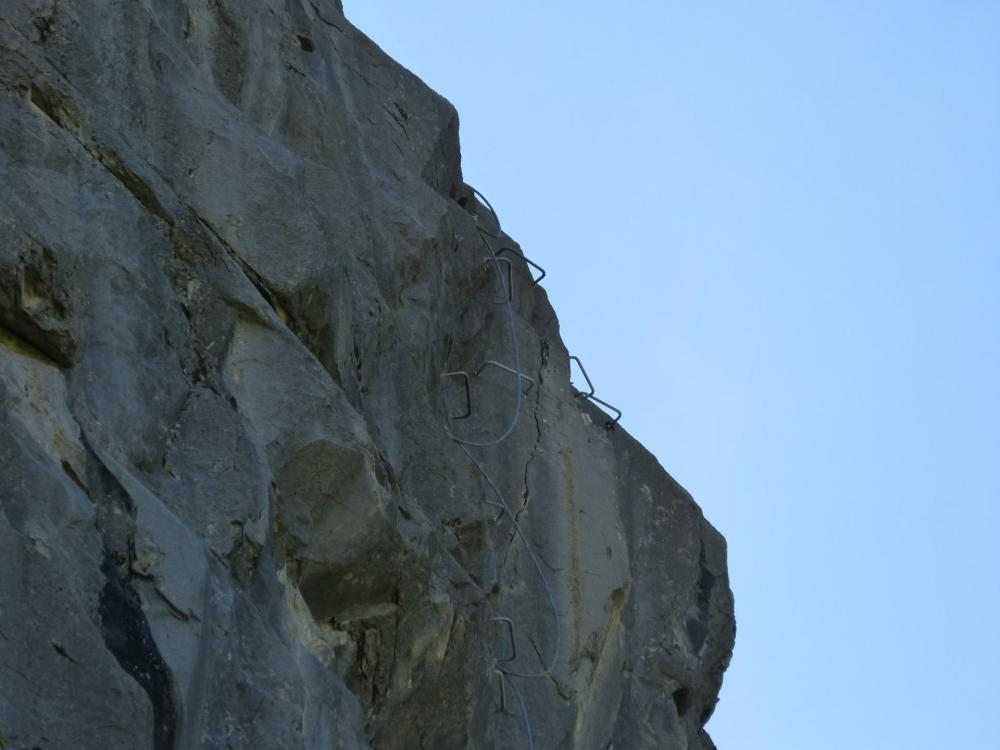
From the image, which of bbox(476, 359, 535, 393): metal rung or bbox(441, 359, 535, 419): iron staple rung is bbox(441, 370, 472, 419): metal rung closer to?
bbox(441, 359, 535, 419): iron staple rung

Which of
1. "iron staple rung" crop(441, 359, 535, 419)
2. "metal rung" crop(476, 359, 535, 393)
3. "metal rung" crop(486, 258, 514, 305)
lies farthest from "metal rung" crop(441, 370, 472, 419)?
"metal rung" crop(486, 258, 514, 305)

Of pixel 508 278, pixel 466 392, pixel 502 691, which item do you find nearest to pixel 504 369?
pixel 466 392

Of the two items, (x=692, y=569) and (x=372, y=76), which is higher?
(x=372, y=76)

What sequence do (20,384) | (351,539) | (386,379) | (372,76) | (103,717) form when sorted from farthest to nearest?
(372,76) < (386,379) < (351,539) < (20,384) < (103,717)

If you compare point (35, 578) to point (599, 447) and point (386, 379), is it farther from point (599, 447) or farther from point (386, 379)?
point (599, 447)

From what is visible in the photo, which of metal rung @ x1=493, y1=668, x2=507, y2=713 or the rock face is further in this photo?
metal rung @ x1=493, y1=668, x2=507, y2=713

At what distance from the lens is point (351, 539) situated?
23.0 feet

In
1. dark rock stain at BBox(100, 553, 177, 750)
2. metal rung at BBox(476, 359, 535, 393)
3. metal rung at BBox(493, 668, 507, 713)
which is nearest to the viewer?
dark rock stain at BBox(100, 553, 177, 750)

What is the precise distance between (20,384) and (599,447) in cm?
511

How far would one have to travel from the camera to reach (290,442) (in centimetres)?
686

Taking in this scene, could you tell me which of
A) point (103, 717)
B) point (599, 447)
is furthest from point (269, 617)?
point (599, 447)

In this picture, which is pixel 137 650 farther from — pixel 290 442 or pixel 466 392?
pixel 466 392

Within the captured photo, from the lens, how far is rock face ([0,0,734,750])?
5449mm

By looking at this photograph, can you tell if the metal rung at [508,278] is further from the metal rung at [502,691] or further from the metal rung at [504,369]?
the metal rung at [502,691]
